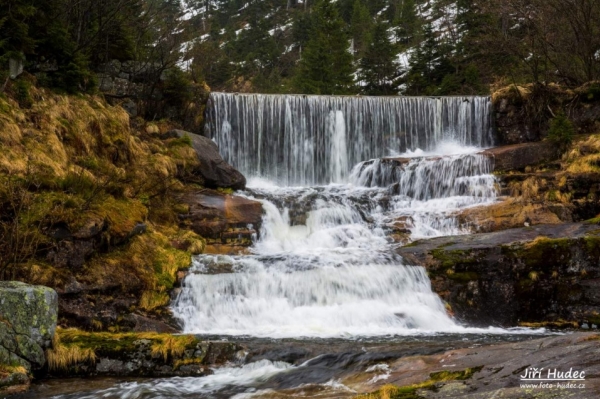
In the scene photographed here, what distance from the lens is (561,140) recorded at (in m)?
20.0

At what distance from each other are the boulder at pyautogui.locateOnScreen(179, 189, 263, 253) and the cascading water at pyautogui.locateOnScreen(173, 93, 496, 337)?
1.55 feet

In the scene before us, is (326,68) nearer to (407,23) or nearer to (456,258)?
(407,23)

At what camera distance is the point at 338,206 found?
17.8 metres

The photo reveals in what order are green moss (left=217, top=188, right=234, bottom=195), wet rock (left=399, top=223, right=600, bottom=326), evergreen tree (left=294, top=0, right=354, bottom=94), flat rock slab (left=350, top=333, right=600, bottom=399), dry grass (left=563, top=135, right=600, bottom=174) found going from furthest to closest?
evergreen tree (left=294, top=0, right=354, bottom=94) < green moss (left=217, top=188, right=234, bottom=195) < dry grass (left=563, top=135, right=600, bottom=174) < wet rock (left=399, top=223, right=600, bottom=326) < flat rock slab (left=350, top=333, right=600, bottom=399)

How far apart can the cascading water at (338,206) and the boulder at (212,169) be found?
2.69 ft

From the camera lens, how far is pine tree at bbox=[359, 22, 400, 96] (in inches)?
1553

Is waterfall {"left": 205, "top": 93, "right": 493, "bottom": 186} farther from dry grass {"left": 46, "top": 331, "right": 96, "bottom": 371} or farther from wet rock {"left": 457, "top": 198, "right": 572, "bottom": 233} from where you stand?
dry grass {"left": 46, "top": 331, "right": 96, "bottom": 371}

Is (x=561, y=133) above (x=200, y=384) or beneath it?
above

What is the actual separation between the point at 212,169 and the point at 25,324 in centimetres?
1238

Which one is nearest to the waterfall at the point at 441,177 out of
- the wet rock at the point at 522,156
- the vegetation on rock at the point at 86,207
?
the wet rock at the point at 522,156

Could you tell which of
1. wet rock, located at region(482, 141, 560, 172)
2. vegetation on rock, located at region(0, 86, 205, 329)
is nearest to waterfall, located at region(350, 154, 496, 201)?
wet rock, located at region(482, 141, 560, 172)

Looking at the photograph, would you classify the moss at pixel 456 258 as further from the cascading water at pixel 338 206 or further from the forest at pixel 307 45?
the forest at pixel 307 45

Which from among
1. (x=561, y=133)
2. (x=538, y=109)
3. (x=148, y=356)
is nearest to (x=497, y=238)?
(x=561, y=133)

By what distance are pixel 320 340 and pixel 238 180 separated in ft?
36.9
